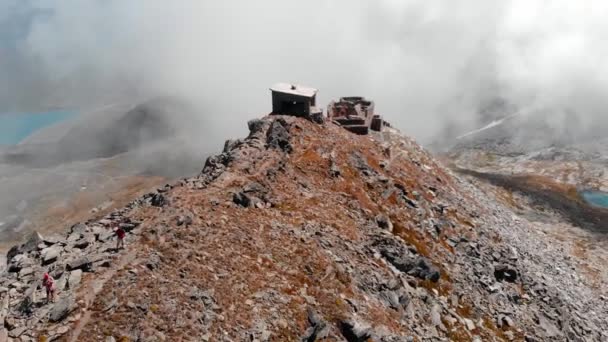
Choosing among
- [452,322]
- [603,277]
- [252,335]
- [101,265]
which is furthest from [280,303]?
[603,277]

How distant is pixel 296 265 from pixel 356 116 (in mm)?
Result: 45935

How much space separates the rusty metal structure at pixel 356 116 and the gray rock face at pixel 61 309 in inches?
2170

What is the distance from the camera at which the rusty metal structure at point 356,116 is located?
80.5 m

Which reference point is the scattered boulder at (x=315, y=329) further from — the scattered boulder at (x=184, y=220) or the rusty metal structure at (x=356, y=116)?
the rusty metal structure at (x=356, y=116)

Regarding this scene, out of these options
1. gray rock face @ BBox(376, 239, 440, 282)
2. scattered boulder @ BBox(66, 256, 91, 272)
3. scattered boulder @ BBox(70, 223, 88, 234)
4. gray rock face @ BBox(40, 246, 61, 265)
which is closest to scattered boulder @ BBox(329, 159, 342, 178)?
gray rock face @ BBox(376, 239, 440, 282)

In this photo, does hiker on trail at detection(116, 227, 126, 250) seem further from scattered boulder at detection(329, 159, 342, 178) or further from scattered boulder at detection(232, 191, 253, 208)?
scattered boulder at detection(329, 159, 342, 178)

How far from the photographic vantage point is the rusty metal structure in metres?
80.5

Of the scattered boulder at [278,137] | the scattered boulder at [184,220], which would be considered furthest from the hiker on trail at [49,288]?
the scattered boulder at [278,137]

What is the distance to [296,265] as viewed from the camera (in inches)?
1629

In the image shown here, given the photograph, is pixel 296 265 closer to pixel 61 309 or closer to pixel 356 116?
pixel 61 309

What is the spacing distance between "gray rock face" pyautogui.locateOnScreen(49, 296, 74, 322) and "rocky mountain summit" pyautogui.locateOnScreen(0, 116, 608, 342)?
0.23 feet

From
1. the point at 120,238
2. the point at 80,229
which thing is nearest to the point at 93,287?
the point at 120,238

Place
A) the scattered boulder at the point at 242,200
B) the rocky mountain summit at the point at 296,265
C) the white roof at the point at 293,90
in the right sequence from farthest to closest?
the white roof at the point at 293,90, the scattered boulder at the point at 242,200, the rocky mountain summit at the point at 296,265

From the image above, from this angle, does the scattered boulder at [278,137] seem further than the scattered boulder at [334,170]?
Yes
